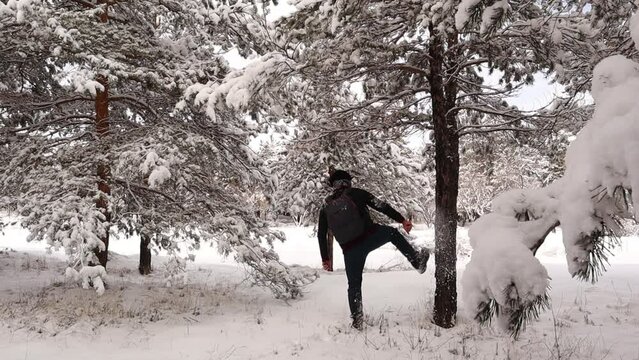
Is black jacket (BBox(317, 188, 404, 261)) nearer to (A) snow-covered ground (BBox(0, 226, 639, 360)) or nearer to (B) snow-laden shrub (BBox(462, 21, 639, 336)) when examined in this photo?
(A) snow-covered ground (BBox(0, 226, 639, 360))

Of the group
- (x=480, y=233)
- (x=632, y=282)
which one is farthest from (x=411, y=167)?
(x=480, y=233)

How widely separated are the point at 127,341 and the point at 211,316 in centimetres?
145

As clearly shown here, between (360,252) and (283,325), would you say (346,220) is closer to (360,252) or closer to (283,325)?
(360,252)

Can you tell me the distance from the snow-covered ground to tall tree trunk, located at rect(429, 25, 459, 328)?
296 millimetres

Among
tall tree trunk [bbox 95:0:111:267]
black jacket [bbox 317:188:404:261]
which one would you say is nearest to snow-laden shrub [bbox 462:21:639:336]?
black jacket [bbox 317:188:404:261]

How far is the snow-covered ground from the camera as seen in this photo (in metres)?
4.98

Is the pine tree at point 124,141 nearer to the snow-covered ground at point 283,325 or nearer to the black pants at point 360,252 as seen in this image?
the snow-covered ground at point 283,325

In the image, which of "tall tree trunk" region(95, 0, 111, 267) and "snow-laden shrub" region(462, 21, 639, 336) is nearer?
"snow-laden shrub" region(462, 21, 639, 336)

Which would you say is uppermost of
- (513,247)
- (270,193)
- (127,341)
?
(270,193)

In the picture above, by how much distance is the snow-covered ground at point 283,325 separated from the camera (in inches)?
196

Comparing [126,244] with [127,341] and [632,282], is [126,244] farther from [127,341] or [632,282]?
[632,282]

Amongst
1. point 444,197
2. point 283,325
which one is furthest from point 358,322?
point 444,197

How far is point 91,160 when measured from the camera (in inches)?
273

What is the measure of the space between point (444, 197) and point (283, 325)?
2.79 m
